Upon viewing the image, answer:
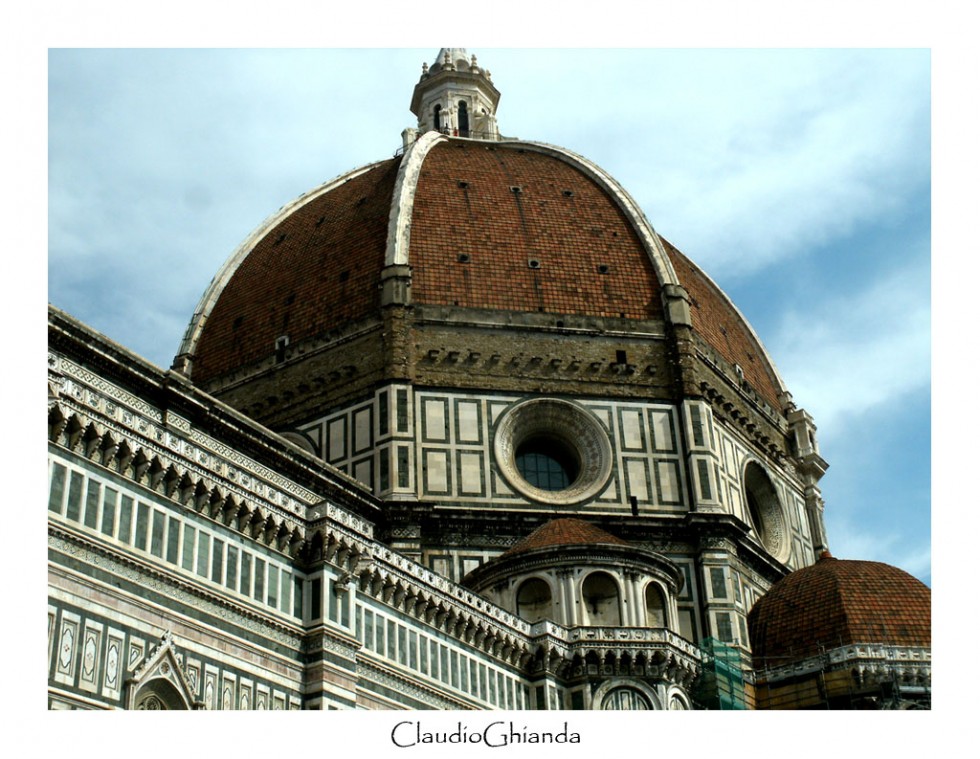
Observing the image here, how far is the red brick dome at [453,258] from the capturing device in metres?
43.6

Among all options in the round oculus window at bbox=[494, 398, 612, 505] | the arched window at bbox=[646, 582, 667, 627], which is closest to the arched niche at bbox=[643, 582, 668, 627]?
the arched window at bbox=[646, 582, 667, 627]

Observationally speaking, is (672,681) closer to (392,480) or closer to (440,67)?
(392,480)

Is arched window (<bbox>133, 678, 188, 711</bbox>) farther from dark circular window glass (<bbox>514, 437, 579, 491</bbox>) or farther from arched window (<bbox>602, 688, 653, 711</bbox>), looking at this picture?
dark circular window glass (<bbox>514, 437, 579, 491</bbox>)

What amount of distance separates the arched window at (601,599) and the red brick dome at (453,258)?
457 inches

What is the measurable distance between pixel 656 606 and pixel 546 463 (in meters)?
7.66

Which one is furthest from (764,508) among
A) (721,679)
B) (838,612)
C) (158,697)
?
(158,697)

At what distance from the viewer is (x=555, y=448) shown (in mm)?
41844

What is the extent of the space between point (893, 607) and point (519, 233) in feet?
57.8

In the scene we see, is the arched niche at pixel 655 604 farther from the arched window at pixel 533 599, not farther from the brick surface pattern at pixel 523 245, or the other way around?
the brick surface pattern at pixel 523 245

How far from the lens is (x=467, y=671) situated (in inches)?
1191

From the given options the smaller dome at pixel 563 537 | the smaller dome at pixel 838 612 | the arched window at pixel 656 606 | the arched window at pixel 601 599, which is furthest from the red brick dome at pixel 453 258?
Result: the arched window at pixel 601 599

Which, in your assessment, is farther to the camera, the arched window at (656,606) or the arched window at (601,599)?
the arched window at (656,606)

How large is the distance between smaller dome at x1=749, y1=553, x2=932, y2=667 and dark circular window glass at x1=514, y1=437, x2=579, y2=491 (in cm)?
702

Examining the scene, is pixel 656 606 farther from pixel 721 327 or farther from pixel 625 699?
pixel 721 327
